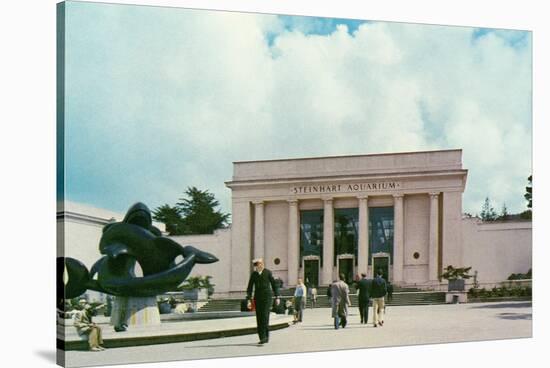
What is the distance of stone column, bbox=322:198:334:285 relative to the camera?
66.0 ft

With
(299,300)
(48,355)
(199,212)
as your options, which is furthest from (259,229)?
(48,355)

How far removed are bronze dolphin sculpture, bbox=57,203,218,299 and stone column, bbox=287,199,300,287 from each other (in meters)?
1.70

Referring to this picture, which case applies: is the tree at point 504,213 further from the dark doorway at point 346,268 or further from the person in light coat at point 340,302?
the person in light coat at point 340,302

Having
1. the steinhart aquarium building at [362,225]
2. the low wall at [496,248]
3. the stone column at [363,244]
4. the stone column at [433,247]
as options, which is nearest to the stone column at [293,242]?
the steinhart aquarium building at [362,225]

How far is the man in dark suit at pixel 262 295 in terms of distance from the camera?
18625mm

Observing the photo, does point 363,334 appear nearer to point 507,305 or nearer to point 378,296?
point 378,296

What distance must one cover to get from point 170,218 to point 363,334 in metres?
3.99

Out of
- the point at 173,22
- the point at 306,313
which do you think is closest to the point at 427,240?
the point at 306,313

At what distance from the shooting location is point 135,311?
18031 mm

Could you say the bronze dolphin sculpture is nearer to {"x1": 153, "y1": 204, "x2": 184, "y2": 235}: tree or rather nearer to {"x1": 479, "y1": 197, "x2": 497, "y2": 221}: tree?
{"x1": 153, "y1": 204, "x2": 184, "y2": 235}: tree

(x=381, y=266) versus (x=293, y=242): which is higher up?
(x=293, y=242)

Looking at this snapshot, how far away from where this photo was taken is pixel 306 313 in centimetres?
1958

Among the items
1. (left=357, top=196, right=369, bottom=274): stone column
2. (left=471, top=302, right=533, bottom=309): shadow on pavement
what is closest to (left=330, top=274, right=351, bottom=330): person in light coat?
(left=357, top=196, right=369, bottom=274): stone column

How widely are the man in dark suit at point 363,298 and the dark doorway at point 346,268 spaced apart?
20cm
